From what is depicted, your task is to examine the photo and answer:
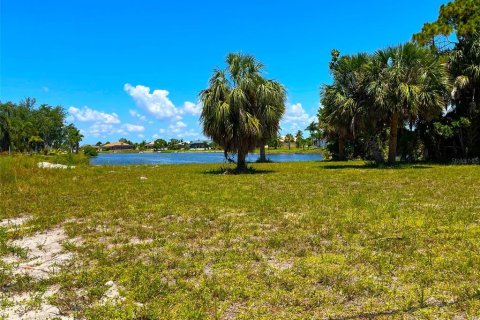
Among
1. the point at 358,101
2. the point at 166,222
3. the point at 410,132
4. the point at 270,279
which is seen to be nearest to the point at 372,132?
the point at 358,101

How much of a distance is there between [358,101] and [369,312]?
21892 millimetres

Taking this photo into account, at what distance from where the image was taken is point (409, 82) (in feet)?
72.0

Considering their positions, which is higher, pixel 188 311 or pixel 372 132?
pixel 372 132

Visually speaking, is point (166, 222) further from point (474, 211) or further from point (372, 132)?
point (372, 132)

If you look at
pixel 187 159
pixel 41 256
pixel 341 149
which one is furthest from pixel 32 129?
pixel 41 256

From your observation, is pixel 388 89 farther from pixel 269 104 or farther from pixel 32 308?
pixel 32 308

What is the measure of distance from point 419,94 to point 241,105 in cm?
1051

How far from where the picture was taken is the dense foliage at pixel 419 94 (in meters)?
21.7

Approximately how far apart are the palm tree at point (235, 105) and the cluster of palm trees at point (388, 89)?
23.2 feet

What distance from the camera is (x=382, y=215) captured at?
770cm

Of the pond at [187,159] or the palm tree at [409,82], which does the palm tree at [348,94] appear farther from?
the pond at [187,159]

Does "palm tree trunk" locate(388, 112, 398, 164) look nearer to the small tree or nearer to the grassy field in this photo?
the grassy field

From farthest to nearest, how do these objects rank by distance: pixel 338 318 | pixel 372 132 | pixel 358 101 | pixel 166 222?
1. pixel 372 132
2. pixel 358 101
3. pixel 166 222
4. pixel 338 318

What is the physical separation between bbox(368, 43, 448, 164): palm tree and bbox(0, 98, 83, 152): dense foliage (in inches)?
2659
